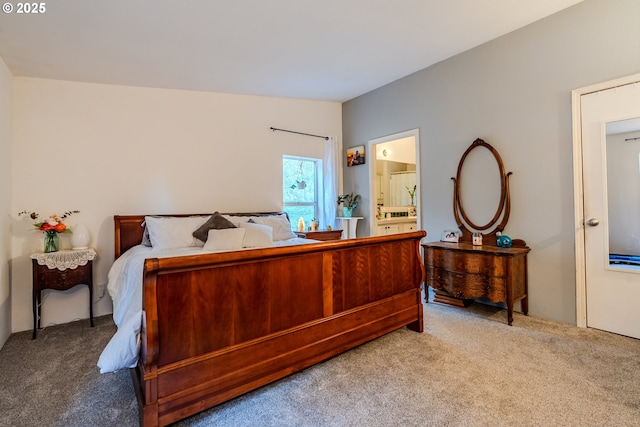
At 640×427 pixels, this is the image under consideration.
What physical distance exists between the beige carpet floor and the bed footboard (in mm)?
159

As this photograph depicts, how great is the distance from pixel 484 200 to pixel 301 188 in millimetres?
2570

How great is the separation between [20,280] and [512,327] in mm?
4690

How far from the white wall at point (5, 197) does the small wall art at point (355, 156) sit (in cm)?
403

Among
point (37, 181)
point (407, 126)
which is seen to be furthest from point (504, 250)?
point (37, 181)

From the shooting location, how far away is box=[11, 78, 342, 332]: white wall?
302 centimetres

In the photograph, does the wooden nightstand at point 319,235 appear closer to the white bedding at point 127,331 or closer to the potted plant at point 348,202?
the potted plant at point 348,202

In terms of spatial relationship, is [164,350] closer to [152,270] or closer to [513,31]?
[152,270]

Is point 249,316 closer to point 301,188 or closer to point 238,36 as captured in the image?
point 238,36

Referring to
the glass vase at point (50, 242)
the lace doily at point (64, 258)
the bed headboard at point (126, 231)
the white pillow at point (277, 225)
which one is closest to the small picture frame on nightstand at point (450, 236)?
the white pillow at point (277, 225)

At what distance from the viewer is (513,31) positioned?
121 inches

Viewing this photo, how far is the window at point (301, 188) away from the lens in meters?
4.70

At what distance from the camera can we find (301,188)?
4812mm

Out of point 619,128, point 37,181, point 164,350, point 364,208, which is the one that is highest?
point 619,128

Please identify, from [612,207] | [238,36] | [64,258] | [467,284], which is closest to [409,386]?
[467,284]
